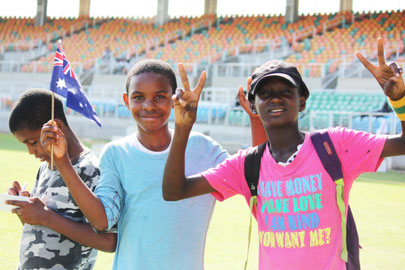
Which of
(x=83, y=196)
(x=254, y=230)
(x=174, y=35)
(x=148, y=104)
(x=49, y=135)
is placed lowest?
(x=254, y=230)

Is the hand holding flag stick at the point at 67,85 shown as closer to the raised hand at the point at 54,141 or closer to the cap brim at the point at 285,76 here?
the raised hand at the point at 54,141

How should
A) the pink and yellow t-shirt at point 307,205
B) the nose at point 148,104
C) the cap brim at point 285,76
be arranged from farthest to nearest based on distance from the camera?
the nose at point 148,104 → the cap brim at point 285,76 → the pink and yellow t-shirt at point 307,205

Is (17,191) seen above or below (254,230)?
above

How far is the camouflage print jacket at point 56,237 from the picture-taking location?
6.33 ft

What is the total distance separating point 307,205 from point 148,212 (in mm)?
632

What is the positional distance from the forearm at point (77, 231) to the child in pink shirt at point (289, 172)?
0.37 m

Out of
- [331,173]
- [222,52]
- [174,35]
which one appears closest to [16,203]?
[331,173]

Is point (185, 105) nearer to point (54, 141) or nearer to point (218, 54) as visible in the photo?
point (54, 141)

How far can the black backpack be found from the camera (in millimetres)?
1713

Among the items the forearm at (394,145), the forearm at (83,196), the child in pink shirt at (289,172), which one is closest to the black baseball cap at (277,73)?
the child in pink shirt at (289,172)

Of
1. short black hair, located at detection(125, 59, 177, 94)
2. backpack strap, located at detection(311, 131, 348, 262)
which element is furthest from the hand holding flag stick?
backpack strap, located at detection(311, 131, 348, 262)

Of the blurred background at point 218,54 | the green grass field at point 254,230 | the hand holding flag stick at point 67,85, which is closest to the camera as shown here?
the hand holding flag stick at point 67,85

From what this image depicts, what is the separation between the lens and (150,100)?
2047mm

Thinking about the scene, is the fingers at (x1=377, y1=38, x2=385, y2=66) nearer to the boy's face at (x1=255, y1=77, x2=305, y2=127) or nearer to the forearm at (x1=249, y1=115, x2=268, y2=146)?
the boy's face at (x1=255, y1=77, x2=305, y2=127)
